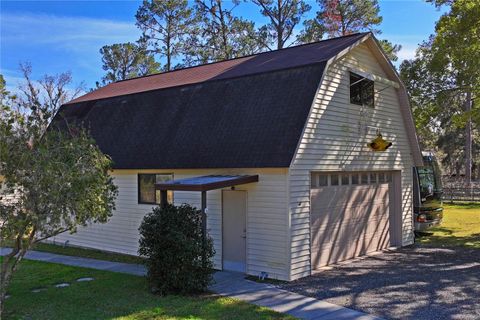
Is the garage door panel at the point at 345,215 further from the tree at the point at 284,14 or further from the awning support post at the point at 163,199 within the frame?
the tree at the point at 284,14

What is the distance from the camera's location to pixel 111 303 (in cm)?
812

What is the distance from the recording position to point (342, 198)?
12352 millimetres

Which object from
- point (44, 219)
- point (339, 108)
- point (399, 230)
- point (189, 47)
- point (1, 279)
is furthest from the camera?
point (189, 47)

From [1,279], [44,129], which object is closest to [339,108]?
[44,129]

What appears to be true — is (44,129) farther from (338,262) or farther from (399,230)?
(399,230)

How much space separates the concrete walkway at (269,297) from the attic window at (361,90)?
5783 mm

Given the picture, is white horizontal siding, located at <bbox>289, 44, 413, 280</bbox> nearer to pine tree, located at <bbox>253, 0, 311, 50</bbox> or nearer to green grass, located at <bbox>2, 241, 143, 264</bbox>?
green grass, located at <bbox>2, 241, 143, 264</bbox>

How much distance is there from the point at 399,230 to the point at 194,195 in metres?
7.11

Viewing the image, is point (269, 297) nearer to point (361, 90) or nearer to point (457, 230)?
point (361, 90)

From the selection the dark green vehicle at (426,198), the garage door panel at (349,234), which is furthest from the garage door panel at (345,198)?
the dark green vehicle at (426,198)

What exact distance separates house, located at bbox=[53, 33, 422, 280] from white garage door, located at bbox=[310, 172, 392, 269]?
1.9 inches

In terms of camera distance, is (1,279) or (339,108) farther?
(339,108)

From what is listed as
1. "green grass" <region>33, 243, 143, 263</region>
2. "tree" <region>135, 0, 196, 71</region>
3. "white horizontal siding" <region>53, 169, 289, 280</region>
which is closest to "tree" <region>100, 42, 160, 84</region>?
"tree" <region>135, 0, 196, 71</region>

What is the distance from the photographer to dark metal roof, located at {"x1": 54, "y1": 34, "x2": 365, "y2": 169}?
10383 millimetres
